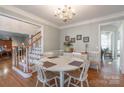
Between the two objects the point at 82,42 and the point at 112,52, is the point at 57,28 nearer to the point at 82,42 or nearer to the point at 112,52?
the point at 82,42

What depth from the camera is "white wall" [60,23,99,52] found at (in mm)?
3676

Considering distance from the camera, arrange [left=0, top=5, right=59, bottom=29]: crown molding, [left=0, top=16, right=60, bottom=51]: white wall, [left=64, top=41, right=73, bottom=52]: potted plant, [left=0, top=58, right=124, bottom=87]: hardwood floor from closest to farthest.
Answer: [left=0, top=58, right=124, bottom=87]: hardwood floor, [left=0, top=5, right=59, bottom=29]: crown molding, [left=0, top=16, right=60, bottom=51]: white wall, [left=64, top=41, right=73, bottom=52]: potted plant

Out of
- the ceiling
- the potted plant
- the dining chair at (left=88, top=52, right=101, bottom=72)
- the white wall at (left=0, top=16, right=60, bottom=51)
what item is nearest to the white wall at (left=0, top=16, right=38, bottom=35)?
the white wall at (left=0, top=16, right=60, bottom=51)

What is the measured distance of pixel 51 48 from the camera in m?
4.30

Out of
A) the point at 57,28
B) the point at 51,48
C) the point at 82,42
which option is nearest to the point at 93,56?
the point at 82,42

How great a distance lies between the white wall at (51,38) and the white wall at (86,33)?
0.48 m

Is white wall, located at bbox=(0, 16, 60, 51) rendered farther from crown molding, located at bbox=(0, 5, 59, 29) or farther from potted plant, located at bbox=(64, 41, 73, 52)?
potted plant, located at bbox=(64, 41, 73, 52)

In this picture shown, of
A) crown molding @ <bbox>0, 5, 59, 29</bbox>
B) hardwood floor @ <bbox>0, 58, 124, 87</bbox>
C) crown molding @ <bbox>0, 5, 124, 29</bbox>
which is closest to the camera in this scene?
hardwood floor @ <bbox>0, 58, 124, 87</bbox>

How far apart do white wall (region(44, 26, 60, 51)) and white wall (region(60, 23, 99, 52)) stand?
479 millimetres

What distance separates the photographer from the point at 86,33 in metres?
3.98

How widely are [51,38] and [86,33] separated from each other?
1.71m

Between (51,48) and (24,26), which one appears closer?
(51,48)

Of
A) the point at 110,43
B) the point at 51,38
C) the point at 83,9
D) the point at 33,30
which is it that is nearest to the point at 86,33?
the point at 83,9

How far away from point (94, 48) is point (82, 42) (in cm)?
64
